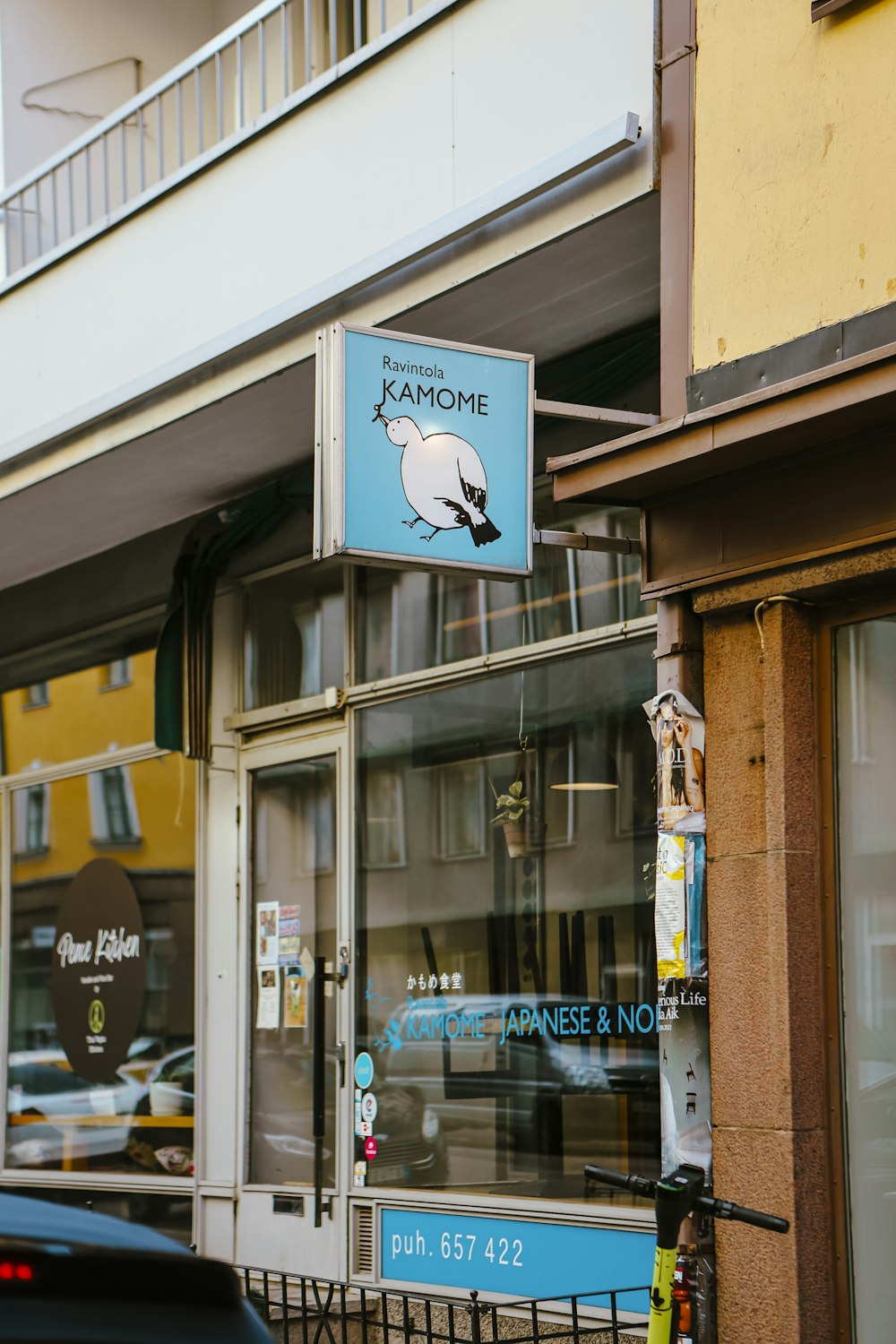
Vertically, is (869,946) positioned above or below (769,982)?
above

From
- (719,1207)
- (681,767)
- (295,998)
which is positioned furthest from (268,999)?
(719,1207)

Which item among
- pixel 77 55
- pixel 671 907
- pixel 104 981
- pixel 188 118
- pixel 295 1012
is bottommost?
pixel 295 1012

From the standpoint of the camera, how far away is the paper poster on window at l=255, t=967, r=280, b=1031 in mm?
10195

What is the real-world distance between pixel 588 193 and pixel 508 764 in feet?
10.0

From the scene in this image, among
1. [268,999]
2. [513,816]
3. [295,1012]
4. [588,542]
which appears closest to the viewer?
[588,542]

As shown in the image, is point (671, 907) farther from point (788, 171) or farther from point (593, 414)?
point (788, 171)

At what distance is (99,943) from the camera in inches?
473

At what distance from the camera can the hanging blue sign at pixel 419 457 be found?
639 centimetres

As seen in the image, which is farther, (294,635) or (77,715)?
(77,715)

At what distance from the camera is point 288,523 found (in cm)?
1038

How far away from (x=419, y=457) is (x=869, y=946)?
2424mm

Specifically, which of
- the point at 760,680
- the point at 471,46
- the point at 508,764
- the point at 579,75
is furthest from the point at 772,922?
the point at 471,46

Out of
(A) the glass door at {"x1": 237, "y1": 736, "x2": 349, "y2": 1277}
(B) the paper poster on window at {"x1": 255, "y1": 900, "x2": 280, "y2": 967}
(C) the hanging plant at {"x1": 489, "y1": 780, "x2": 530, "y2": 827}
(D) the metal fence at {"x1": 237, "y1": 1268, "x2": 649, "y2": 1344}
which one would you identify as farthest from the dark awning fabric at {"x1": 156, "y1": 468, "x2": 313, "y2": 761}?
(D) the metal fence at {"x1": 237, "y1": 1268, "x2": 649, "y2": 1344}

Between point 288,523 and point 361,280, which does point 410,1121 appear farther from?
point 361,280
